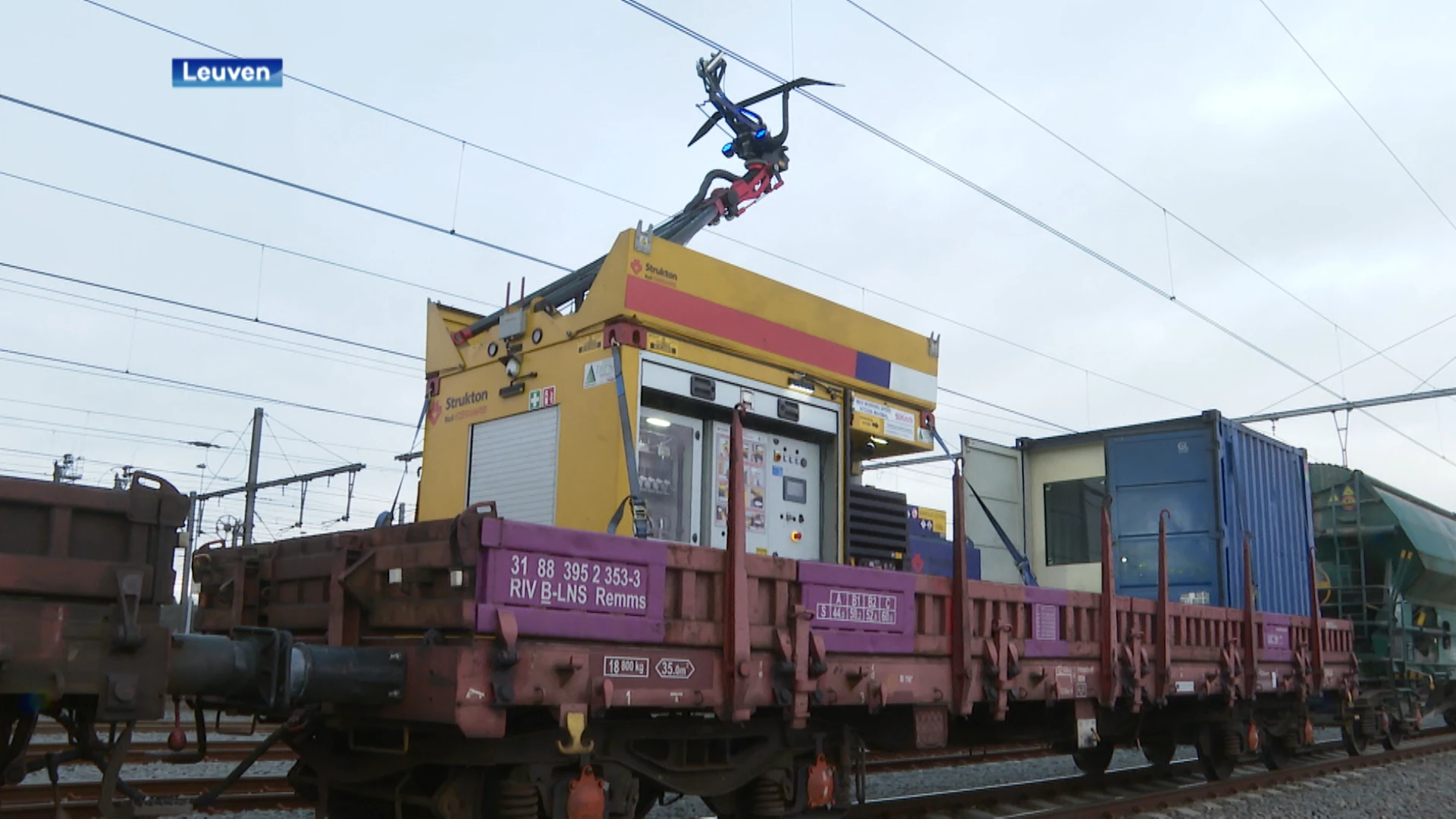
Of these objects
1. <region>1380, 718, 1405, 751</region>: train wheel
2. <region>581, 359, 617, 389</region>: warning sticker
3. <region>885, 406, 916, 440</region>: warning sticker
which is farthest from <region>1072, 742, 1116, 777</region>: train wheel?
<region>581, 359, 617, 389</region>: warning sticker

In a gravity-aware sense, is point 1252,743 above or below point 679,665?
below

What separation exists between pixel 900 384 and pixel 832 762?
11.1 ft

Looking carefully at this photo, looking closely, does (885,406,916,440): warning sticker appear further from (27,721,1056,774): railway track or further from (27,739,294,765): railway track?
(27,739,294,765): railway track

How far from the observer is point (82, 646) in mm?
3623

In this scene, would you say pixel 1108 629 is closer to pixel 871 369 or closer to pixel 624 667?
pixel 871 369

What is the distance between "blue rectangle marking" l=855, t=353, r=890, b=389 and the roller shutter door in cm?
249

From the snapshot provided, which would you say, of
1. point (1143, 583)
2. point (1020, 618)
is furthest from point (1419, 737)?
point (1020, 618)

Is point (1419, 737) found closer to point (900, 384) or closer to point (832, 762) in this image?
point (900, 384)

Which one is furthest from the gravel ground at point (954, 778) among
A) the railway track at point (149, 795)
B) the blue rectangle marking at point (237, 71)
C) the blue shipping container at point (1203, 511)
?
the blue rectangle marking at point (237, 71)

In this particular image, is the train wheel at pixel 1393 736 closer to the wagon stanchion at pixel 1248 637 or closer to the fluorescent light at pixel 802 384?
the wagon stanchion at pixel 1248 637

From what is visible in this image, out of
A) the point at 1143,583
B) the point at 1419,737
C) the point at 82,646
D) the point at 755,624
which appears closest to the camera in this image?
the point at 82,646

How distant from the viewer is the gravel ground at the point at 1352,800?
861cm

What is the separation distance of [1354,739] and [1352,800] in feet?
14.1

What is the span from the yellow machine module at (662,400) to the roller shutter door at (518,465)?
0.5 inches
